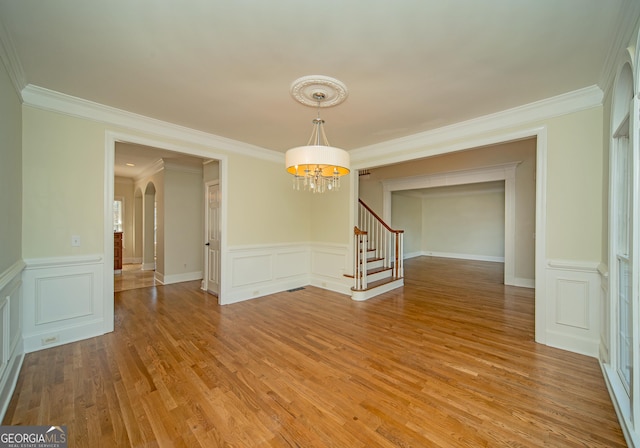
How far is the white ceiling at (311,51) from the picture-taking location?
1740mm

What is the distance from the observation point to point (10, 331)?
2314 millimetres

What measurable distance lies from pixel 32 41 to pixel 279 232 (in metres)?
3.85

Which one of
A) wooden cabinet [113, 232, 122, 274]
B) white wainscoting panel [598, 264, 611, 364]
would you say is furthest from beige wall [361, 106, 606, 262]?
wooden cabinet [113, 232, 122, 274]

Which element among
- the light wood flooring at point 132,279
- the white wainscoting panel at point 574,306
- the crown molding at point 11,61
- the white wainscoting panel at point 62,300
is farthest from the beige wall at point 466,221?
the crown molding at point 11,61

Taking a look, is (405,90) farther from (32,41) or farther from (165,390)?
(165,390)

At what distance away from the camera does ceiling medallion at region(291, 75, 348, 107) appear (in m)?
2.49

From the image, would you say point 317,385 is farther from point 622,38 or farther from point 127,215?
point 127,215

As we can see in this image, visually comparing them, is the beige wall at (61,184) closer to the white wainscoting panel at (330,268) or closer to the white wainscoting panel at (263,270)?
the white wainscoting panel at (263,270)

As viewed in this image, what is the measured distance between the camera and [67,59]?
7.50ft

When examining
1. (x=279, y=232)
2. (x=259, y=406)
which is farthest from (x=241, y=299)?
(x=259, y=406)

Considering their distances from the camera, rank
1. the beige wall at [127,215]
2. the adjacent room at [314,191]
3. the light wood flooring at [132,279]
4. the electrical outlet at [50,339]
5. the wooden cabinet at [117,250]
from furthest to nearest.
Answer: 1. the beige wall at [127,215]
2. the wooden cabinet at [117,250]
3. the light wood flooring at [132,279]
4. the electrical outlet at [50,339]
5. the adjacent room at [314,191]

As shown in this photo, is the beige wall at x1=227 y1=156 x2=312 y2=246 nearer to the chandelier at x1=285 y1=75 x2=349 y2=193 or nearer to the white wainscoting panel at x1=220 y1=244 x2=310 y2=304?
the white wainscoting panel at x1=220 y1=244 x2=310 y2=304

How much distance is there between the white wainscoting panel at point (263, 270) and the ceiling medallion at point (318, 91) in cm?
281

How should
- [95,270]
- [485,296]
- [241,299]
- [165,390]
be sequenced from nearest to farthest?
1. [165,390]
2. [95,270]
3. [241,299]
4. [485,296]
